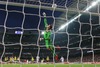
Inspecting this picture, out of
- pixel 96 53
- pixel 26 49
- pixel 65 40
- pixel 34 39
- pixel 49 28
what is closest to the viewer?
pixel 49 28

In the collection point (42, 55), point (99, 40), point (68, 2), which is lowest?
point (42, 55)

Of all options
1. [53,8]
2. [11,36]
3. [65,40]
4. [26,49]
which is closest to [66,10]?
[53,8]

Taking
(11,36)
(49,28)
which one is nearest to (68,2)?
(49,28)

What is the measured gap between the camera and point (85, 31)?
18250mm

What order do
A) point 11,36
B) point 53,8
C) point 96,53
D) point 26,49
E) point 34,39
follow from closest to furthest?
point 53,8
point 34,39
point 11,36
point 96,53
point 26,49

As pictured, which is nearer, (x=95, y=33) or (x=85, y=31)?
(x=85, y=31)

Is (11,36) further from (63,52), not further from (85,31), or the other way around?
(85,31)

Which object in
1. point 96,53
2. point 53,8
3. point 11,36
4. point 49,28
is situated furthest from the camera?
point 96,53

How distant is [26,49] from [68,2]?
16577mm

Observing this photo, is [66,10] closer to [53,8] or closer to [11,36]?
[53,8]

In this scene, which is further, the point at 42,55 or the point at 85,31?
the point at 42,55

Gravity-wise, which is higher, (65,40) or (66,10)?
(66,10)

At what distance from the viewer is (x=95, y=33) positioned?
2012cm

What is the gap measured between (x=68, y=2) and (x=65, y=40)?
16.8 ft
